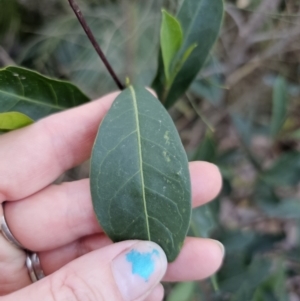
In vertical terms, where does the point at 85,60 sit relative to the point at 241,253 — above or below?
above

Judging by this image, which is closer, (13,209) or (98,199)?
(98,199)

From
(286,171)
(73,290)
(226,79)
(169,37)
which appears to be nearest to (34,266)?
(73,290)

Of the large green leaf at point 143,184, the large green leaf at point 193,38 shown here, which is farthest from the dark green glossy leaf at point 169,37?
the large green leaf at point 143,184

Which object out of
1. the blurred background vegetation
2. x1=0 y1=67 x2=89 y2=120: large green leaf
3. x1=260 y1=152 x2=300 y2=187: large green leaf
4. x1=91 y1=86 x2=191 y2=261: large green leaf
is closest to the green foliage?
the blurred background vegetation

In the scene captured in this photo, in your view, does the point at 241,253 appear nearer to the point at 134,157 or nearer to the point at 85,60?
the point at 134,157

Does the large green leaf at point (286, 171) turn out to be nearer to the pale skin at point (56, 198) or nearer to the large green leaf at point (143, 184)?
the pale skin at point (56, 198)

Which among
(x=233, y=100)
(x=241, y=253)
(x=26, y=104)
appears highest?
(x=26, y=104)

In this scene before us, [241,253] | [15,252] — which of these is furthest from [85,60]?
[241,253]
